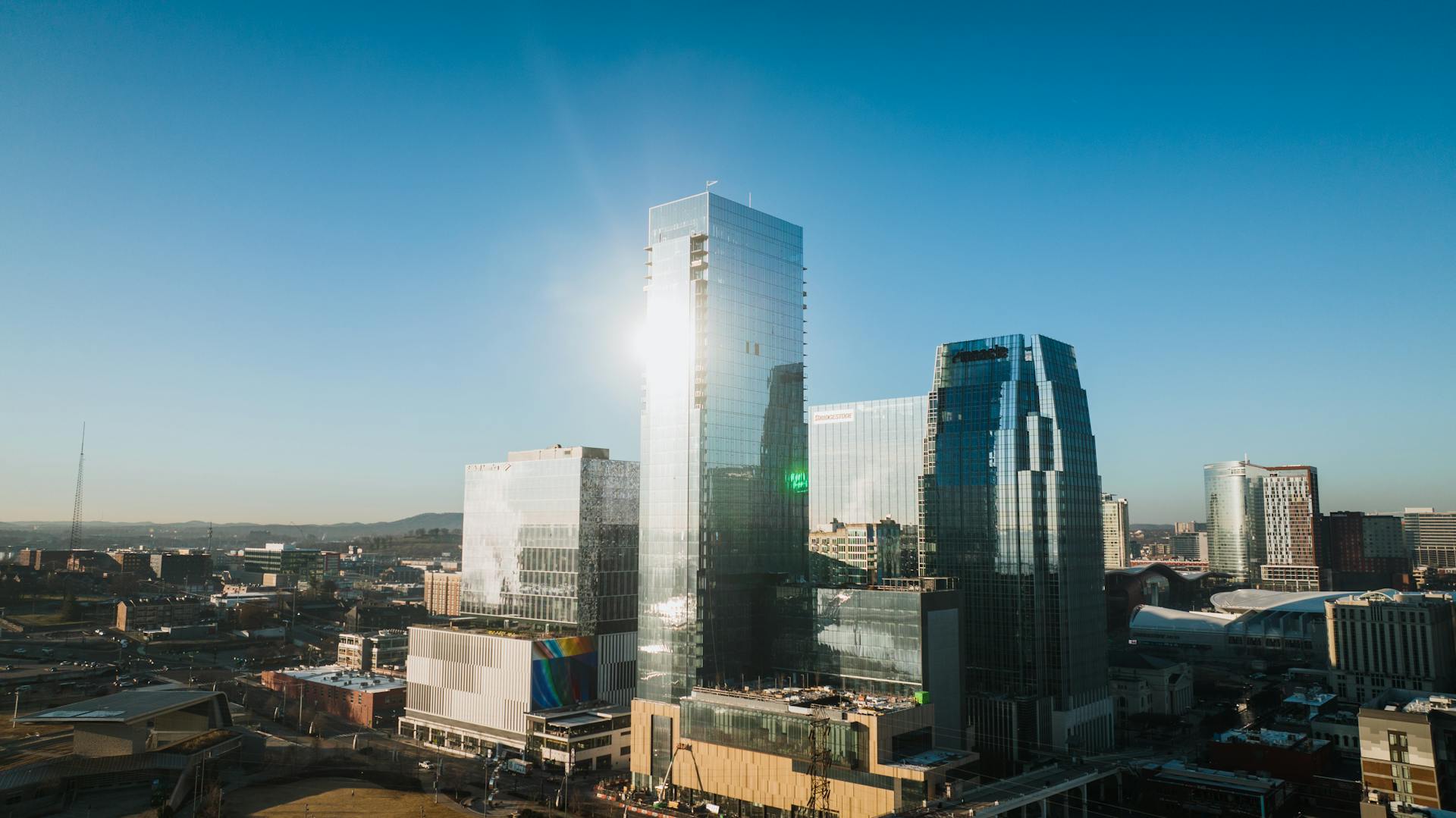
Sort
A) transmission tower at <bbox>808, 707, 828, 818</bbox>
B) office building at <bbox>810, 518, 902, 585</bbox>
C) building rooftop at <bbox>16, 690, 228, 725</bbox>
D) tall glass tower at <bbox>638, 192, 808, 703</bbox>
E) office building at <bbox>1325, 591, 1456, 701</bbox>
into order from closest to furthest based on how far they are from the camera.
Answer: transmission tower at <bbox>808, 707, 828, 818</bbox>, building rooftop at <bbox>16, 690, 228, 725</bbox>, tall glass tower at <bbox>638, 192, 808, 703</bbox>, office building at <bbox>810, 518, 902, 585</bbox>, office building at <bbox>1325, 591, 1456, 701</bbox>

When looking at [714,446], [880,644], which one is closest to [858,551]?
[880,644]

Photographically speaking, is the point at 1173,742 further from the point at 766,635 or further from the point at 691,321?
the point at 691,321

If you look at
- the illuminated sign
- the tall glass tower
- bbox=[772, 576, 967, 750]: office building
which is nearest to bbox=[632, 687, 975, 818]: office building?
bbox=[772, 576, 967, 750]: office building

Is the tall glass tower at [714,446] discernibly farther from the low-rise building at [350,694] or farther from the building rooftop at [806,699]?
the low-rise building at [350,694]

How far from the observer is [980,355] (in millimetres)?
152125

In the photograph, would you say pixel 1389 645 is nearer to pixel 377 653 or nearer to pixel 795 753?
pixel 795 753

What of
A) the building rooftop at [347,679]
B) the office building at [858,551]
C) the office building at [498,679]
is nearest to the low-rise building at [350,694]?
the building rooftop at [347,679]

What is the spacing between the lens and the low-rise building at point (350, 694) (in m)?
157

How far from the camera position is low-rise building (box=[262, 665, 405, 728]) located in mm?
157125

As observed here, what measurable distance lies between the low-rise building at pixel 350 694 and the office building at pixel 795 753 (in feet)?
201

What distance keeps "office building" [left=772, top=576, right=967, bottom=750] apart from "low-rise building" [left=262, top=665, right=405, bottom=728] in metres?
71.2

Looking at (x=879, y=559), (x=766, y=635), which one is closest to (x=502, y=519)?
(x=766, y=635)

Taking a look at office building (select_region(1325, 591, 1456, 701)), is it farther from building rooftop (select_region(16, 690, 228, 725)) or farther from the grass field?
building rooftop (select_region(16, 690, 228, 725))

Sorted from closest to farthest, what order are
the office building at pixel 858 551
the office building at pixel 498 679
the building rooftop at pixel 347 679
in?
the office building at pixel 498 679 < the building rooftop at pixel 347 679 < the office building at pixel 858 551
